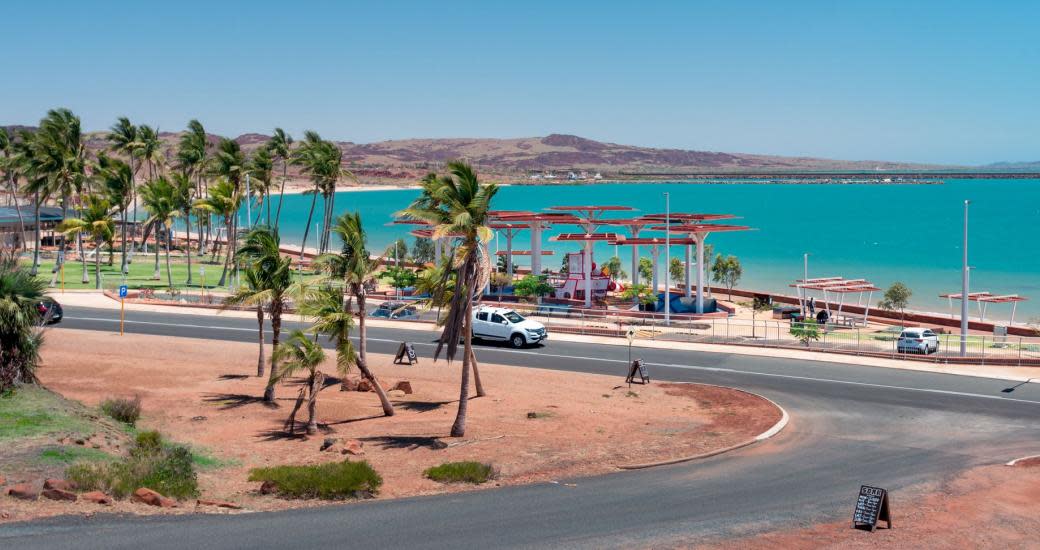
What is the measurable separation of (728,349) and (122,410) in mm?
23391

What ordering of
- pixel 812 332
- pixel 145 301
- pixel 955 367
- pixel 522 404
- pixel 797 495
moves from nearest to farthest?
pixel 797 495 < pixel 522 404 < pixel 955 367 < pixel 812 332 < pixel 145 301

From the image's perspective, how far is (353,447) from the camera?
22.6 m

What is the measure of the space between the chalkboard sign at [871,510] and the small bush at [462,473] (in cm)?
730

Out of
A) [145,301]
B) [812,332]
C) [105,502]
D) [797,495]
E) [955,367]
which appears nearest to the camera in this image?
[105,502]

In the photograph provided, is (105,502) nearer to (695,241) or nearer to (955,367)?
(955,367)

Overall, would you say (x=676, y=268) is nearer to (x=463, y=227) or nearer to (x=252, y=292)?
(x=252, y=292)

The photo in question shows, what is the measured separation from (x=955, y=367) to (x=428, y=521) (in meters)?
24.9

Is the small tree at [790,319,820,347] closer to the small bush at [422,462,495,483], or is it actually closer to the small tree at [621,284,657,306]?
the small tree at [621,284,657,306]

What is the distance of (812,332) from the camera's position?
39625mm

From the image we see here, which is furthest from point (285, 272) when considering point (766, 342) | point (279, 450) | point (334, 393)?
point (766, 342)

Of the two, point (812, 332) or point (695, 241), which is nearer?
point (812, 332)

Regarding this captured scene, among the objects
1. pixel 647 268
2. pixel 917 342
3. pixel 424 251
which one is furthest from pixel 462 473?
pixel 424 251

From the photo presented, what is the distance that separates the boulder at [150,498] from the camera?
671 inches

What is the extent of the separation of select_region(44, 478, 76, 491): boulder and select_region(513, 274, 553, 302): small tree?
37660 mm
